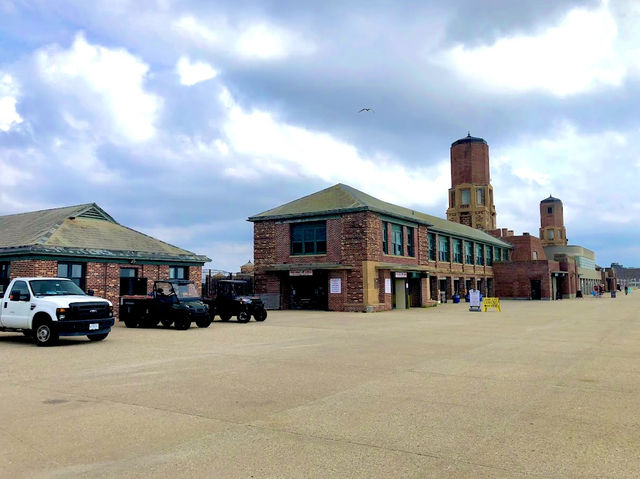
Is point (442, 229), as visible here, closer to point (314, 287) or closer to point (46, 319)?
point (314, 287)

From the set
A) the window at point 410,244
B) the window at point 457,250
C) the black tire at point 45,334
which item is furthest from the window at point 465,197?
the black tire at point 45,334

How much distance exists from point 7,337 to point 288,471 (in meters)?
15.6

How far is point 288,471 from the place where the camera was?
16.0 feet

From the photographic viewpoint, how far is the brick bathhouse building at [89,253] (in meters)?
23.5

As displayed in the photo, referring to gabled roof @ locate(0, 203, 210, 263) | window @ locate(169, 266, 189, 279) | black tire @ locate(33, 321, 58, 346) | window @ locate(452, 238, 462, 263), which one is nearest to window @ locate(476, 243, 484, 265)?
window @ locate(452, 238, 462, 263)

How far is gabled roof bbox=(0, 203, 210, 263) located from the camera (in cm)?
2388

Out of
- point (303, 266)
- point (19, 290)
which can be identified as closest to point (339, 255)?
point (303, 266)

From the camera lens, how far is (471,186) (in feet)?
276

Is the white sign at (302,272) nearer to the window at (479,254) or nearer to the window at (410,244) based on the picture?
the window at (410,244)

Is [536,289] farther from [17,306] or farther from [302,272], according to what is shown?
[17,306]

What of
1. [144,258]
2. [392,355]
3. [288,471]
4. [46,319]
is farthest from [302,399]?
[144,258]

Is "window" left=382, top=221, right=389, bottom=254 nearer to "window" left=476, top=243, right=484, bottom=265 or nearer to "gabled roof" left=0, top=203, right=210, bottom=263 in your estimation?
"gabled roof" left=0, top=203, right=210, bottom=263

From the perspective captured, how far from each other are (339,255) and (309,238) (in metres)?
2.75

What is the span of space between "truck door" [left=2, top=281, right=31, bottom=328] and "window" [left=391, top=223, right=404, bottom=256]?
24609 mm
